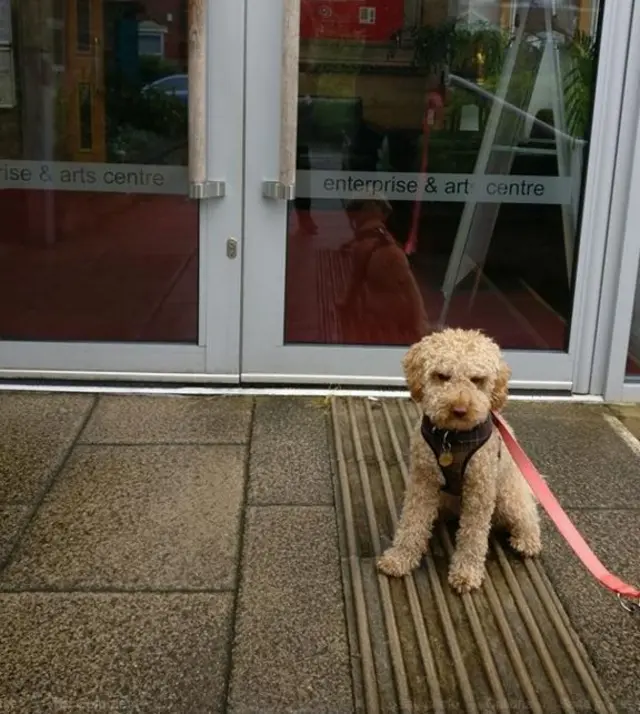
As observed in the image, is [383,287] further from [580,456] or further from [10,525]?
[10,525]

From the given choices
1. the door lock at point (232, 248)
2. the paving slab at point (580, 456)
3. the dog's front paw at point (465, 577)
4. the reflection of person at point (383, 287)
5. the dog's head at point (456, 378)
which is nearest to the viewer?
→ the dog's head at point (456, 378)

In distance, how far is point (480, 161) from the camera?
5.39 m

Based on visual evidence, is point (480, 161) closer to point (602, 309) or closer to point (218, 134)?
point (602, 309)

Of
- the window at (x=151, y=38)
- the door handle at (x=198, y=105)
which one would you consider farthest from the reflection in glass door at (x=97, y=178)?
the door handle at (x=198, y=105)

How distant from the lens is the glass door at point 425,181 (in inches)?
203

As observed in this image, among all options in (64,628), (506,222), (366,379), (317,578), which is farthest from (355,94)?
(64,628)

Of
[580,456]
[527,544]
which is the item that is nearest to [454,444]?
[527,544]

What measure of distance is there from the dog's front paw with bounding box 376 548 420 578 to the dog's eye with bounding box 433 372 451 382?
0.74m

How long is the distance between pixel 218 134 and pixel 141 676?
3.06m

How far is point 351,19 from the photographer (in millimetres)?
5117

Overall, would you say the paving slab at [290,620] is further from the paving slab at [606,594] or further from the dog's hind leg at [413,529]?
the paving slab at [606,594]

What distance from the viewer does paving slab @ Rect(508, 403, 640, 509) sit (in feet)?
14.5

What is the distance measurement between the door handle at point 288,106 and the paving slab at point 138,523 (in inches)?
56.4

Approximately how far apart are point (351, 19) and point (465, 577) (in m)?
3.02
